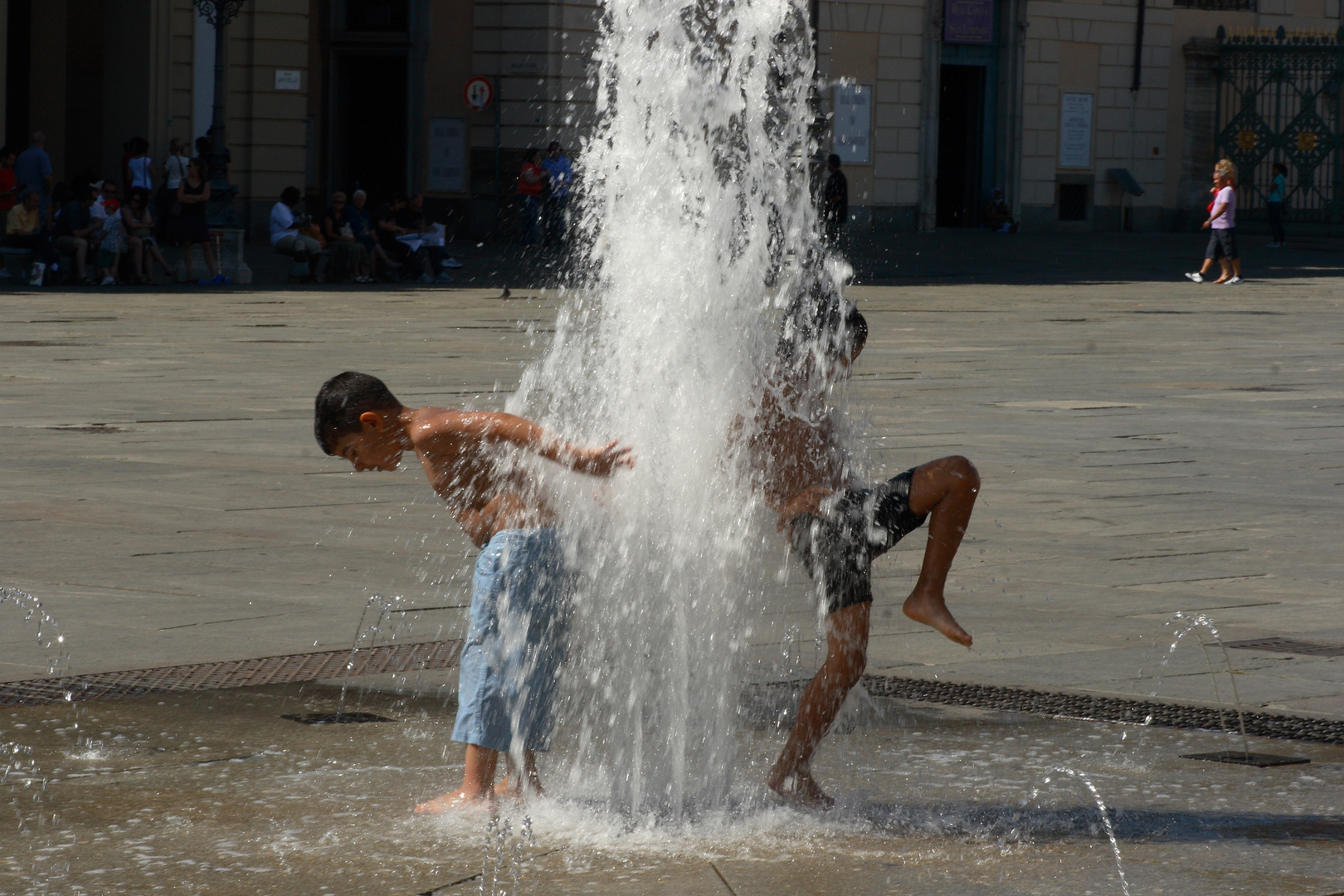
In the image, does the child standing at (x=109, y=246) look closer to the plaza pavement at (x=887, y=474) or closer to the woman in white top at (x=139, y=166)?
the plaza pavement at (x=887, y=474)

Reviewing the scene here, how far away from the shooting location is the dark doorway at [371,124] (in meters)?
35.9

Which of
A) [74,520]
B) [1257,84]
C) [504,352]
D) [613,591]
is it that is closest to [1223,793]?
[613,591]

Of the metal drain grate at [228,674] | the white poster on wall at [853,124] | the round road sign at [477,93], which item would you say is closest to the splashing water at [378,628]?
the metal drain grate at [228,674]

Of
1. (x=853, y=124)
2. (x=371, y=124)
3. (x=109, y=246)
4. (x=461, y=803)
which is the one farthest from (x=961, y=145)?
(x=461, y=803)

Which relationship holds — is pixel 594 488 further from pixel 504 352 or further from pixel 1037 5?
pixel 1037 5

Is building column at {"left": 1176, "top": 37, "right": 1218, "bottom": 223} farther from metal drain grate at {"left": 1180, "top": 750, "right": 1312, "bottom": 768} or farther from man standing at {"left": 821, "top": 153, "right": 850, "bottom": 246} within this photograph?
metal drain grate at {"left": 1180, "top": 750, "right": 1312, "bottom": 768}

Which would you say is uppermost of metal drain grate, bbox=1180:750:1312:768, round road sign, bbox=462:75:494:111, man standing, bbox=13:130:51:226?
round road sign, bbox=462:75:494:111

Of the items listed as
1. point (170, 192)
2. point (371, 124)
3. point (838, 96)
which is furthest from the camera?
point (838, 96)

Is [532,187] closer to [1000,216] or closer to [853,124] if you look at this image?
[853,124]

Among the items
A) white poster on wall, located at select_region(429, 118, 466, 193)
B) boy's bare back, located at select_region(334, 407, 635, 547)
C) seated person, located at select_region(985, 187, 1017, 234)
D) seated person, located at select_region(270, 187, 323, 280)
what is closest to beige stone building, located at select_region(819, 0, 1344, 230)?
seated person, located at select_region(985, 187, 1017, 234)

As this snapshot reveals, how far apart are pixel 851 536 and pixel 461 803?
108cm

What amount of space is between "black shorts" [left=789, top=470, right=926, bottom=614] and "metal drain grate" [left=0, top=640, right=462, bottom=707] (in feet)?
5.69

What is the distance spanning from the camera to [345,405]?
4.58 m

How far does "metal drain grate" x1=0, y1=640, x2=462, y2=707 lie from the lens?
18.5 feet
